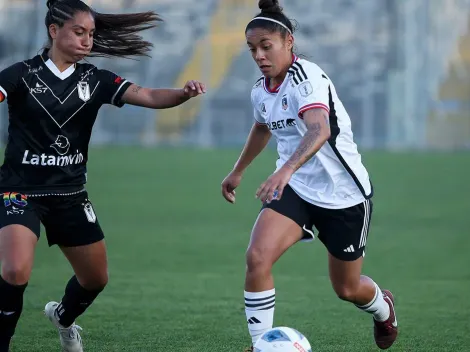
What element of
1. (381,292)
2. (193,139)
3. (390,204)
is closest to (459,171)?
(390,204)

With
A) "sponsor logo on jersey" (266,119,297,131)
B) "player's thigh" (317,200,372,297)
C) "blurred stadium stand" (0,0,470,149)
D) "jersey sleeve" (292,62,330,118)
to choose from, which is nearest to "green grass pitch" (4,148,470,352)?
"player's thigh" (317,200,372,297)

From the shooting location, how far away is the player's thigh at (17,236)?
602cm

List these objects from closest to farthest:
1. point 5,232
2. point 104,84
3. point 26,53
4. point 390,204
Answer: point 5,232, point 104,84, point 390,204, point 26,53

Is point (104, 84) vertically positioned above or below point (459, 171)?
above

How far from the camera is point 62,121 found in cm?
646

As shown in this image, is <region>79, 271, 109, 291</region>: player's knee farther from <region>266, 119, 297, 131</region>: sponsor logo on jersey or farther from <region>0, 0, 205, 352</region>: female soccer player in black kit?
<region>266, 119, 297, 131</region>: sponsor logo on jersey

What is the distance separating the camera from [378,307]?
23.3ft

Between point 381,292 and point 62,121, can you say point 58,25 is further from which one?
point 381,292

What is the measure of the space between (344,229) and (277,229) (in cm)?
46

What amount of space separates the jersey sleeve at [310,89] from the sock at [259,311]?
1.03 m

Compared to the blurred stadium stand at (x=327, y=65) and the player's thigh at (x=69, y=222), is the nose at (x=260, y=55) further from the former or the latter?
the blurred stadium stand at (x=327, y=65)

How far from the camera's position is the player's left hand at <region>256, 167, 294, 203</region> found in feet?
18.6

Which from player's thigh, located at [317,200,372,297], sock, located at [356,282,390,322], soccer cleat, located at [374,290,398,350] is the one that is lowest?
soccer cleat, located at [374,290,398,350]

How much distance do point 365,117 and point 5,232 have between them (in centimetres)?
2771
